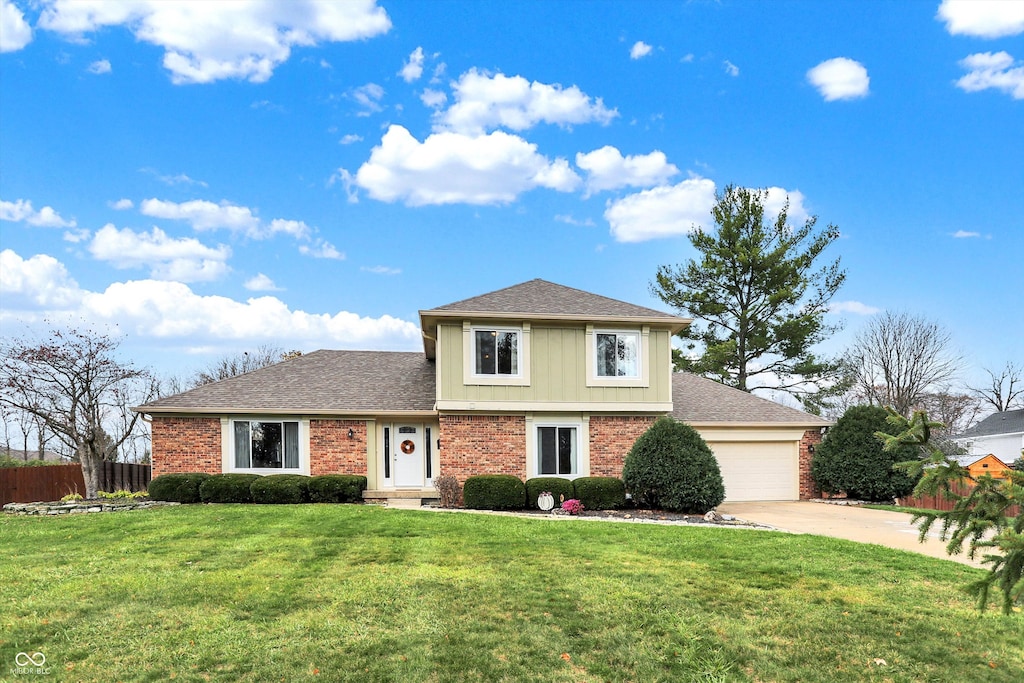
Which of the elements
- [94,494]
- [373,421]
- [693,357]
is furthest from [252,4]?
[693,357]

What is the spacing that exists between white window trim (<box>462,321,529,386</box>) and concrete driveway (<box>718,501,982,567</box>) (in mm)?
5920

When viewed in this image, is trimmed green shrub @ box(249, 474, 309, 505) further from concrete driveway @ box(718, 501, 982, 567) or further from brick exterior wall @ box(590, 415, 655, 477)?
concrete driveway @ box(718, 501, 982, 567)

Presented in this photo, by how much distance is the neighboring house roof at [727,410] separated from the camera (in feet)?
63.6

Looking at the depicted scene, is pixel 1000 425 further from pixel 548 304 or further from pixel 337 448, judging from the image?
pixel 337 448

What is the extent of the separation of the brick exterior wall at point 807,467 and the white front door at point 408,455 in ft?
36.8

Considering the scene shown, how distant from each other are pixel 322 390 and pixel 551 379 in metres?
6.81

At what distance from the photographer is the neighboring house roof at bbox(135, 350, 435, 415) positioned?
1777 cm

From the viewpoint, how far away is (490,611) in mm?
6918

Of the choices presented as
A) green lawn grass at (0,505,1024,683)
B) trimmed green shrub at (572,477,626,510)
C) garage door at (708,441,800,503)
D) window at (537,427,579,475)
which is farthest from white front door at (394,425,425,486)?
garage door at (708,441,800,503)

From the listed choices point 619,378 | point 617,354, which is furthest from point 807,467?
point 617,354

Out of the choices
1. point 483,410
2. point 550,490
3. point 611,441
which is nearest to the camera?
point 550,490

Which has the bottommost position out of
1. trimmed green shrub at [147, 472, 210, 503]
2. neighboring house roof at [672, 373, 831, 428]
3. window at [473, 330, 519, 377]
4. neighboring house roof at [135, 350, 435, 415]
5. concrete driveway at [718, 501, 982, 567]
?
concrete driveway at [718, 501, 982, 567]

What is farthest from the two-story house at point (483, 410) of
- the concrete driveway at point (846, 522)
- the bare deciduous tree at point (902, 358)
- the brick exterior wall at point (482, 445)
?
the bare deciduous tree at point (902, 358)

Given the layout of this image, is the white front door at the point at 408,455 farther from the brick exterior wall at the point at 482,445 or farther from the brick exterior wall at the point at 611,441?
the brick exterior wall at the point at 611,441
